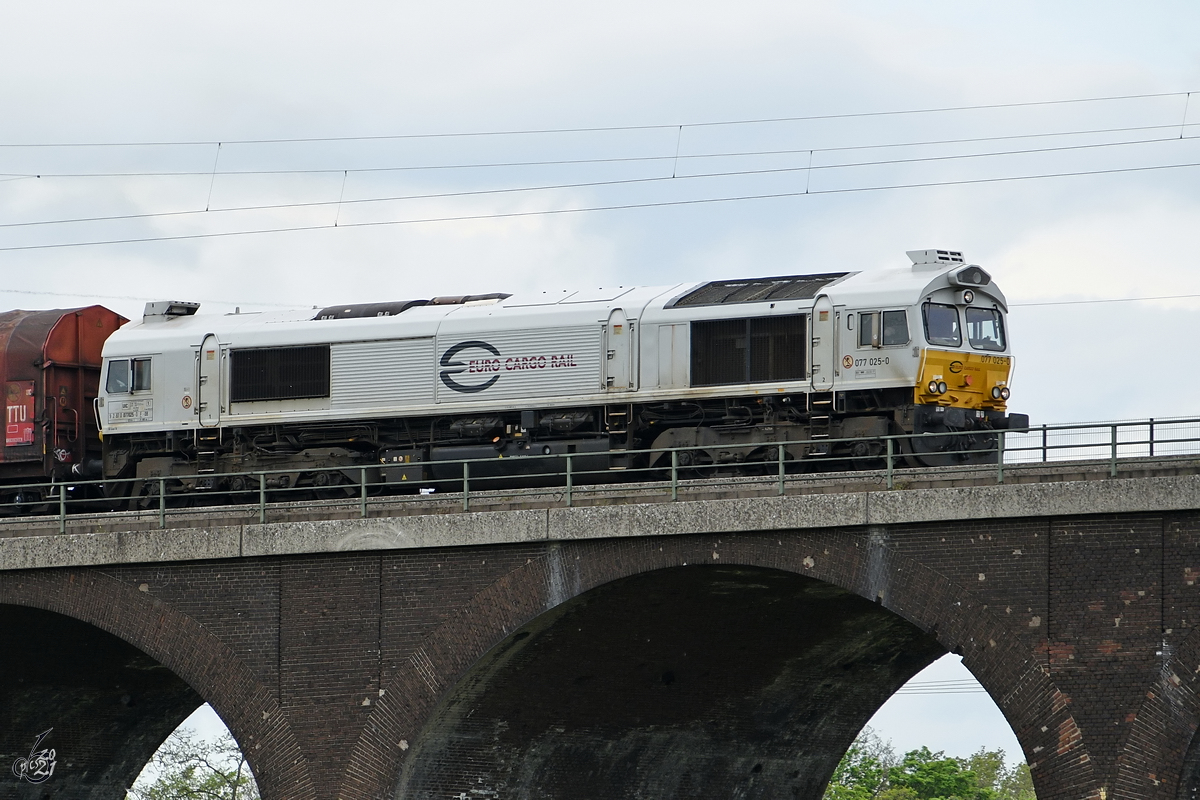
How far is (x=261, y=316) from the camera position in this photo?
104ft

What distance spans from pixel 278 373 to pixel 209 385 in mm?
1387

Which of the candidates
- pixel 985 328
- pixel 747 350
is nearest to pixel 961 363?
pixel 985 328

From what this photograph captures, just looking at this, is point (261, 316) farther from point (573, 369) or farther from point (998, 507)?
point (998, 507)

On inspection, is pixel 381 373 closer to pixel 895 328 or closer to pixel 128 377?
pixel 128 377

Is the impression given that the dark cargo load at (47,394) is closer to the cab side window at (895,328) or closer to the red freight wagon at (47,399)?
the red freight wagon at (47,399)

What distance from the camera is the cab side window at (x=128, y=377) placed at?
103 ft

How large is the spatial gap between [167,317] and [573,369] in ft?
28.3

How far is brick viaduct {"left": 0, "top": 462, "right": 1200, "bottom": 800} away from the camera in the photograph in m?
21.0

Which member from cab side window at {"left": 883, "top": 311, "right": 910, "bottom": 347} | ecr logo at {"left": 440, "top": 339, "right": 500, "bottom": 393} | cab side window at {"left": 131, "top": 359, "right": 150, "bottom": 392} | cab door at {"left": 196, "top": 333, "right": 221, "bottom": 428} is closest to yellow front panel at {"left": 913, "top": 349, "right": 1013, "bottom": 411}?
cab side window at {"left": 883, "top": 311, "right": 910, "bottom": 347}

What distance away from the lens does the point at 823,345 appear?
26938mm

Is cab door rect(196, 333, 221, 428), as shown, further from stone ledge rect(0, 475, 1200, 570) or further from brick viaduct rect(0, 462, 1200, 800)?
stone ledge rect(0, 475, 1200, 570)

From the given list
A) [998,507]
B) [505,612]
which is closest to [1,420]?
[505,612]

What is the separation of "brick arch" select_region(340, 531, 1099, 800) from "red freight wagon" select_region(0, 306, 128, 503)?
34.7 feet

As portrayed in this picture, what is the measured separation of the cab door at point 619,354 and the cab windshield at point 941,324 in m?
4.74
